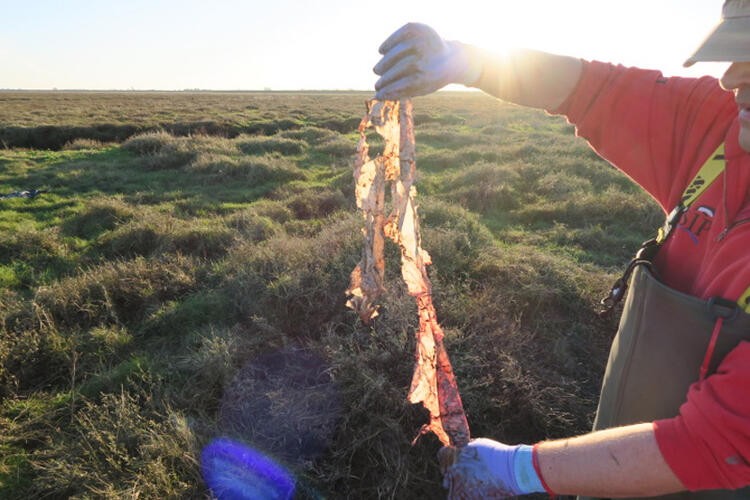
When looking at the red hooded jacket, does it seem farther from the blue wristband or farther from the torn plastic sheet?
the torn plastic sheet

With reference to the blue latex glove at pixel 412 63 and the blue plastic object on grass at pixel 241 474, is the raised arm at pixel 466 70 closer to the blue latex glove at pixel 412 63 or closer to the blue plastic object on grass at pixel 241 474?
the blue latex glove at pixel 412 63

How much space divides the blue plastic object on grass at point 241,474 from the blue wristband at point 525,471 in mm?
1515

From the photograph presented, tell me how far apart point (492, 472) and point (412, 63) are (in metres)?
1.46

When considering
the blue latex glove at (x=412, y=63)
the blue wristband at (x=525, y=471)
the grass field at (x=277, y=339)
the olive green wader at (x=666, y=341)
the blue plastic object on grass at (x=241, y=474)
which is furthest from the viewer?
the grass field at (x=277, y=339)

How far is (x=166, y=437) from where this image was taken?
8.42 feet

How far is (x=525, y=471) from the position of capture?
134cm

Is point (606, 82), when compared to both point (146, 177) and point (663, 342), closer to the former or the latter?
point (663, 342)

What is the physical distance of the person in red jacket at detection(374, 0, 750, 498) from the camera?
1.03 meters

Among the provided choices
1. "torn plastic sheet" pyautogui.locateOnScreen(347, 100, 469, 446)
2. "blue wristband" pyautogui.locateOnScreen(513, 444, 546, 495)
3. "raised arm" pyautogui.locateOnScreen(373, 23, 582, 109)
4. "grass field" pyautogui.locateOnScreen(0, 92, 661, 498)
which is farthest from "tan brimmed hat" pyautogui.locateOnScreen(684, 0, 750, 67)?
"grass field" pyautogui.locateOnScreen(0, 92, 661, 498)

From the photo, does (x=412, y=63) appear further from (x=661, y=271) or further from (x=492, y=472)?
(x=492, y=472)

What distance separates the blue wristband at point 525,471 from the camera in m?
1.31

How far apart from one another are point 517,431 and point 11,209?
9515mm

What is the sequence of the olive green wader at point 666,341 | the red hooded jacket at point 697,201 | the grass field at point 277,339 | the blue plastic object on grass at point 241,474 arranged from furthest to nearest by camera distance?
the grass field at point 277,339 < the blue plastic object on grass at point 241,474 < the olive green wader at point 666,341 < the red hooded jacket at point 697,201

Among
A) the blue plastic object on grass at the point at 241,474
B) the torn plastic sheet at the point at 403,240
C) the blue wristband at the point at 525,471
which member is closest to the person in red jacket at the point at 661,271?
the blue wristband at the point at 525,471
